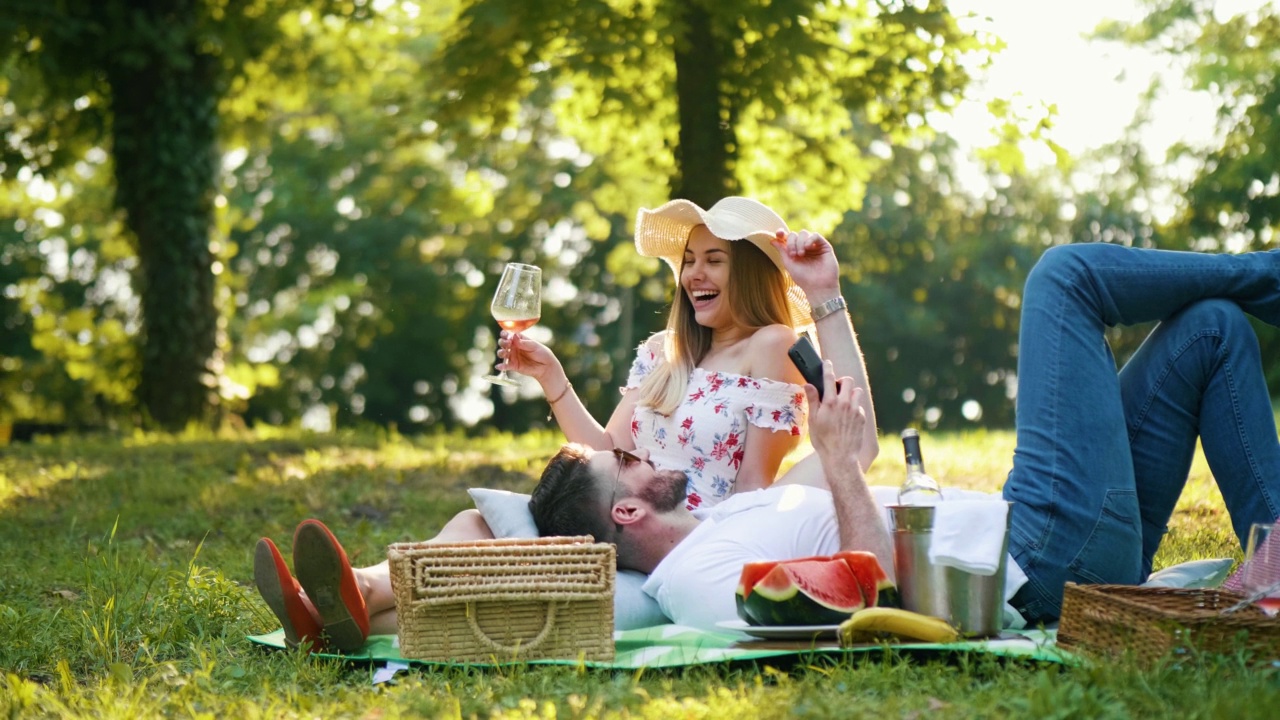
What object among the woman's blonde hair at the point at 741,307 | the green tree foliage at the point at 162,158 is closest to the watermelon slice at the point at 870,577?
the woman's blonde hair at the point at 741,307

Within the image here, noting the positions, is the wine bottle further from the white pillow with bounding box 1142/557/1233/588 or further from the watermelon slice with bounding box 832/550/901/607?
the white pillow with bounding box 1142/557/1233/588

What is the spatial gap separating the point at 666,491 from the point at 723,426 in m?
0.54

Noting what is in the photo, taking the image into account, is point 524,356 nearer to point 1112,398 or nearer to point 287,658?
point 287,658

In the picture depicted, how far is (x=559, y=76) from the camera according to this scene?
10578mm

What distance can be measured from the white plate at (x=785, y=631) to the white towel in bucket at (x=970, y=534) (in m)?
0.38

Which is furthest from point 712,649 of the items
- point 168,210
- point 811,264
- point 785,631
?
point 168,210

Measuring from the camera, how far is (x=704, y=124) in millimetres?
11055

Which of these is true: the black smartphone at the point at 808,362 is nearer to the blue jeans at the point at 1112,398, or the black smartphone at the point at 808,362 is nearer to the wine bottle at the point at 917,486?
the wine bottle at the point at 917,486

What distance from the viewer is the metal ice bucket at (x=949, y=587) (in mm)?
3668

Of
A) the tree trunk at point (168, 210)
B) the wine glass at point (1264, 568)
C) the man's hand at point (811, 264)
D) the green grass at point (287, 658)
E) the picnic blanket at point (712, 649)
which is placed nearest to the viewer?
the green grass at point (287, 658)

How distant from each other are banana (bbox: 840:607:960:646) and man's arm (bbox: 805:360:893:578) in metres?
0.42

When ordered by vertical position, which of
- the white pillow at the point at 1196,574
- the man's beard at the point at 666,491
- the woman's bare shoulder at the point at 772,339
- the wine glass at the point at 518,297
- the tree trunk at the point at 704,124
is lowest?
the white pillow at the point at 1196,574

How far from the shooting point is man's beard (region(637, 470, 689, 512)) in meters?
4.51

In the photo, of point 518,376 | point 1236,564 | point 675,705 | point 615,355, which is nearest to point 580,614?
point 675,705
